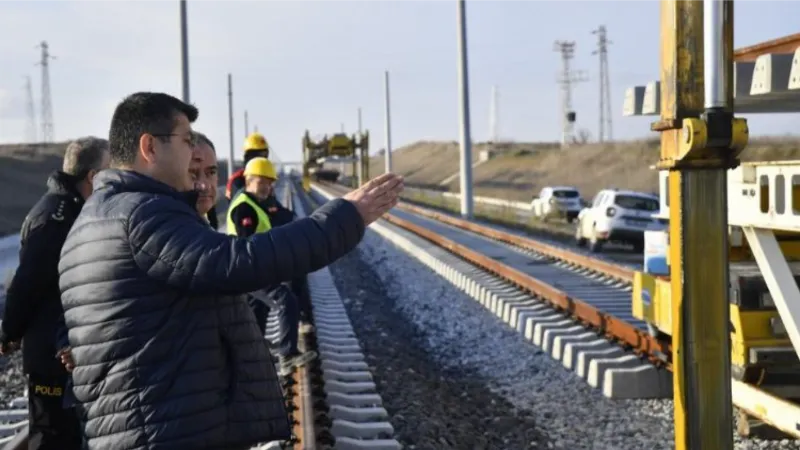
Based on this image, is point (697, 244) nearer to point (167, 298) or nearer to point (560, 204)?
point (167, 298)

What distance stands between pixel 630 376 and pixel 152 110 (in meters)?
5.61

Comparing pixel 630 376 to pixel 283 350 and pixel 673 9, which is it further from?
pixel 673 9

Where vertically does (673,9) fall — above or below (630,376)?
above

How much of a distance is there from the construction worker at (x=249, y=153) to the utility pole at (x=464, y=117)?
66.4ft

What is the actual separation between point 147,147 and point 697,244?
72.3 inches

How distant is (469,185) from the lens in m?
29.6

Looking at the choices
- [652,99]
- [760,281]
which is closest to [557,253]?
[760,281]

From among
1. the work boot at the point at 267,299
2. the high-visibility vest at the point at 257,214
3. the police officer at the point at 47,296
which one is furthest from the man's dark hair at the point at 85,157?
the work boot at the point at 267,299

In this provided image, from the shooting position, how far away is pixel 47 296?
420cm

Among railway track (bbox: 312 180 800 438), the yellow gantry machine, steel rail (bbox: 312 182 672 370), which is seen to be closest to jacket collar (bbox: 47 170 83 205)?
railway track (bbox: 312 180 800 438)

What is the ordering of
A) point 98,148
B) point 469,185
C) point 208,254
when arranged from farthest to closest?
1. point 469,185
2. point 98,148
3. point 208,254

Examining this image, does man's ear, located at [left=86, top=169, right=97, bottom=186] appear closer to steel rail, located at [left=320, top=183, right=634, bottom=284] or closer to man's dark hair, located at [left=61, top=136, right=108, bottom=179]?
man's dark hair, located at [left=61, top=136, right=108, bottom=179]

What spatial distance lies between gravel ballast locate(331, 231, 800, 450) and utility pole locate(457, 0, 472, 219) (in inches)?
628

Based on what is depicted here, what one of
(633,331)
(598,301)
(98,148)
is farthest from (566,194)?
(98,148)
